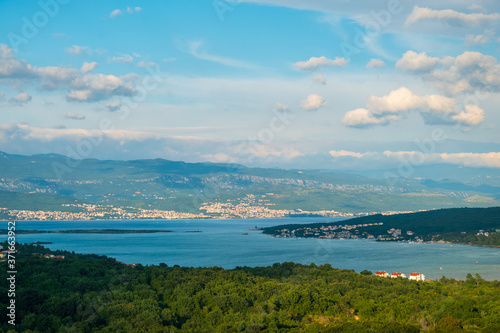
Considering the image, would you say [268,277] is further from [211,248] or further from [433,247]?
[433,247]

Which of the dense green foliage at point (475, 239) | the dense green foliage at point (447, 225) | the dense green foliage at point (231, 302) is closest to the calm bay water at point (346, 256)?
the dense green foliage at point (475, 239)

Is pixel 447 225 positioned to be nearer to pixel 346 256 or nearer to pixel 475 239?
pixel 475 239

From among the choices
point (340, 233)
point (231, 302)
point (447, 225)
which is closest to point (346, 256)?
point (340, 233)

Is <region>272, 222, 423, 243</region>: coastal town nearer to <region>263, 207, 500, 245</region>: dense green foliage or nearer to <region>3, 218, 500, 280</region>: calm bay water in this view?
<region>263, 207, 500, 245</region>: dense green foliage

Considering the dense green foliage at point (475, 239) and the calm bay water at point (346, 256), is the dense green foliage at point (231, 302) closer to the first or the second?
the calm bay water at point (346, 256)

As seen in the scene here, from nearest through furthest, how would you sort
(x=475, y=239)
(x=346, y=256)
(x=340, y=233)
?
(x=346, y=256)
(x=475, y=239)
(x=340, y=233)

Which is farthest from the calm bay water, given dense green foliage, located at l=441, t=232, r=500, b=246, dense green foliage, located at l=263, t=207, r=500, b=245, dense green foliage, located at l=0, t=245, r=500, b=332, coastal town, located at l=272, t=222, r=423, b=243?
dense green foliage, located at l=0, t=245, r=500, b=332

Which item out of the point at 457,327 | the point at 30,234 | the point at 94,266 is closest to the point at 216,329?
the point at 457,327
